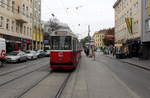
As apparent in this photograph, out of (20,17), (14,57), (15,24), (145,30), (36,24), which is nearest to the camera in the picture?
(14,57)

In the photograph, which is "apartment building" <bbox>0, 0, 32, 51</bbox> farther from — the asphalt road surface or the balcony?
the asphalt road surface

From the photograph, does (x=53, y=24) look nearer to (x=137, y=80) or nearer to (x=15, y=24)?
(x=15, y=24)

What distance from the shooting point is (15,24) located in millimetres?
35531

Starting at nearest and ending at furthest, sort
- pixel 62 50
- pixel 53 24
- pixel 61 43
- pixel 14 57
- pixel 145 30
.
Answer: pixel 62 50 < pixel 61 43 < pixel 14 57 < pixel 145 30 < pixel 53 24

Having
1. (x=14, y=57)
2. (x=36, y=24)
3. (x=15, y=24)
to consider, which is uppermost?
(x=36, y=24)

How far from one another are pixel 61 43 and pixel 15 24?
2428 centimetres

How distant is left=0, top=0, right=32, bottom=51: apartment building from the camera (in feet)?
101

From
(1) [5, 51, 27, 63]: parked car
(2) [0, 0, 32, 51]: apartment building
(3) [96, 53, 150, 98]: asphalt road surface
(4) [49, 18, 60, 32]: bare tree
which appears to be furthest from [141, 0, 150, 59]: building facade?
(4) [49, 18, 60, 32]: bare tree

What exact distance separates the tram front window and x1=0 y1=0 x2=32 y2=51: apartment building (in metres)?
16.3

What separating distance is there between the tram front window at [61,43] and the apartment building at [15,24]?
16.3 meters

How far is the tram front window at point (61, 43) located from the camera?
542 inches

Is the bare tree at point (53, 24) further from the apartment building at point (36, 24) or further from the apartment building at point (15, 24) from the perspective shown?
Answer: the apartment building at point (15, 24)

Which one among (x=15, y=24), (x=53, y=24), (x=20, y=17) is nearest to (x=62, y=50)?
(x=15, y=24)

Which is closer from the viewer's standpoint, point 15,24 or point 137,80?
point 137,80
